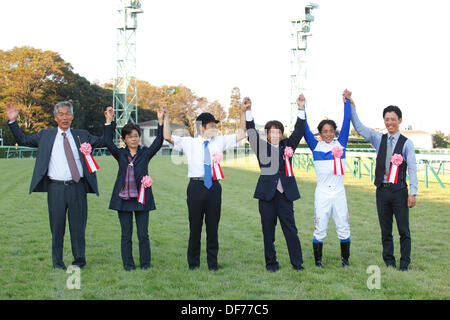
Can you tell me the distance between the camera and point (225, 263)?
18.8ft

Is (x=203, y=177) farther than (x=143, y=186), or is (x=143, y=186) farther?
(x=143, y=186)

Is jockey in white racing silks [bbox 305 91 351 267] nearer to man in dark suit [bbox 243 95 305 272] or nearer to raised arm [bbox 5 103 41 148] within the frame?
man in dark suit [bbox 243 95 305 272]

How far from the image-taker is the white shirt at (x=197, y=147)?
17.4 ft

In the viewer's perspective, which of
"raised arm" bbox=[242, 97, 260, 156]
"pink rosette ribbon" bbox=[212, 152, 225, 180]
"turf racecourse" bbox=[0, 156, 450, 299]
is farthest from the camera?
"raised arm" bbox=[242, 97, 260, 156]

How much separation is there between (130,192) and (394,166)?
3073 millimetres

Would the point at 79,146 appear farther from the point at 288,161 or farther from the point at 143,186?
the point at 288,161

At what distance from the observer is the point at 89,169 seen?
5434mm

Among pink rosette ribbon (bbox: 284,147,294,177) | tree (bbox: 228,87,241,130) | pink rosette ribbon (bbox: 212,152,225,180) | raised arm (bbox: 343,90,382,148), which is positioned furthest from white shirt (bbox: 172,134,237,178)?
tree (bbox: 228,87,241,130)

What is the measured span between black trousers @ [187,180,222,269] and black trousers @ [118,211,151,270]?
21.0 inches

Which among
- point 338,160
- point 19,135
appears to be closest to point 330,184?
point 338,160

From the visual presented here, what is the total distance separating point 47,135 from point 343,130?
138 inches

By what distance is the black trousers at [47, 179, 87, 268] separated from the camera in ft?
17.5
